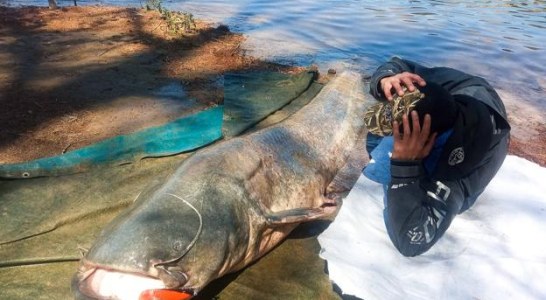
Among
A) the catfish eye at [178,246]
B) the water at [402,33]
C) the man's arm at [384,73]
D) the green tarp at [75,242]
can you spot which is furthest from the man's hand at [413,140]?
the water at [402,33]

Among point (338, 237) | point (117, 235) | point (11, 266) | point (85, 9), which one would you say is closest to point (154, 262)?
point (117, 235)

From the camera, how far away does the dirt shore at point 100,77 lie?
4141mm

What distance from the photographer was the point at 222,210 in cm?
212

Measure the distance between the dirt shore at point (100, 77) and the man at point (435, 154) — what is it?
1.85m

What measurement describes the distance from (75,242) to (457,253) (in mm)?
2302

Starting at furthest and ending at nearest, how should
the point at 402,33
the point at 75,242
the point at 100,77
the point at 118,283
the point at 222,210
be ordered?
the point at 402,33, the point at 100,77, the point at 75,242, the point at 222,210, the point at 118,283

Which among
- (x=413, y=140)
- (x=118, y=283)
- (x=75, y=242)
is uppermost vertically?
(x=413, y=140)

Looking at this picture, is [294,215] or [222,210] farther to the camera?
[294,215]

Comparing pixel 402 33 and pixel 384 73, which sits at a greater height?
pixel 384 73

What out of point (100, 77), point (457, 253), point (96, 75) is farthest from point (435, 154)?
point (96, 75)

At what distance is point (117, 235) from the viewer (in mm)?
1820

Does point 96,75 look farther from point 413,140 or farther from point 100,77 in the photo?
point 413,140

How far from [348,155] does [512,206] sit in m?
1.21

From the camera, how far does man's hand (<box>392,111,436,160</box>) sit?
2.31 m
